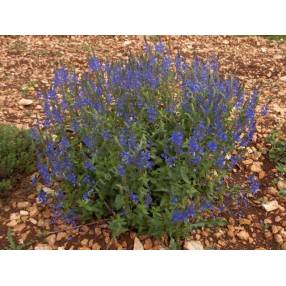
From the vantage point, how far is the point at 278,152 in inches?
176

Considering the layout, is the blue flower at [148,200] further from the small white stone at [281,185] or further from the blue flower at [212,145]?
the small white stone at [281,185]

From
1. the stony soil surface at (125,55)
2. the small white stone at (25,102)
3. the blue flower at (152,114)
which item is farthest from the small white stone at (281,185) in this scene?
the small white stone at (25,102)

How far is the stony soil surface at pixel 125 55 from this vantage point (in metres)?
3.54

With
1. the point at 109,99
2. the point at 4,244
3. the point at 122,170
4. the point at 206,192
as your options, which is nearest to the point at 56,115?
the point at 109,99

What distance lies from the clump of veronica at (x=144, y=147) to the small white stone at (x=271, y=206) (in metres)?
0.38

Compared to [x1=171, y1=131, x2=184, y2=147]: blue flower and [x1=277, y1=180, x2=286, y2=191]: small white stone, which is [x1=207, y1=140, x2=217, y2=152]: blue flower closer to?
[x1=171, y1=131, x2=184, y2=147]: blue flower

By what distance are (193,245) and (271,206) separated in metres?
0.90

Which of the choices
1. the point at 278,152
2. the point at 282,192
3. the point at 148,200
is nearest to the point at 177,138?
the point at 148,200

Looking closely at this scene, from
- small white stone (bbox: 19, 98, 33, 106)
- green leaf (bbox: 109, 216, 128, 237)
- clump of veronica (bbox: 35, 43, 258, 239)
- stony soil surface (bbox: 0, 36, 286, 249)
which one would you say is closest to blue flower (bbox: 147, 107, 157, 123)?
clump of veronica (bbox: 35, 43, 258, 239)

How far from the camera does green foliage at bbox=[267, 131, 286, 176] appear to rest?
4.35 m

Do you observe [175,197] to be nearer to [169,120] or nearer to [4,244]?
[169,120]

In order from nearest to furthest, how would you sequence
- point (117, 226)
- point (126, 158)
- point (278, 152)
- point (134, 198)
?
1. point (126, 158)
2. point (134, 198)
3. point (117, 226)
4. point (278, 152)

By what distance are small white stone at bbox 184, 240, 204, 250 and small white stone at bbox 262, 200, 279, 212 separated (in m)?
0.78

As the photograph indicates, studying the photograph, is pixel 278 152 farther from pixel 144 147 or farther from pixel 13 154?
pixel 13 154
